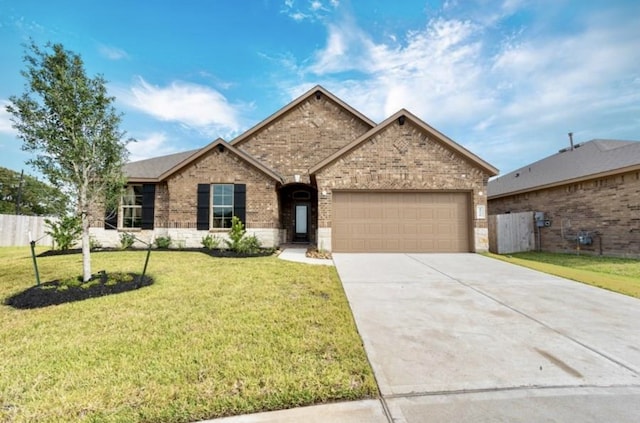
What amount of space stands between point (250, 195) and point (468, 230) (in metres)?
9.12

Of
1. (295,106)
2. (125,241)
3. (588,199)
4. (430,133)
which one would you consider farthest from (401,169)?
(125,241)

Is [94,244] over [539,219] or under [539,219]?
under

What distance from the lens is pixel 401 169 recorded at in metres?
11.3

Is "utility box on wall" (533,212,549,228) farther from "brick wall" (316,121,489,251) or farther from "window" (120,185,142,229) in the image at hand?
"window" (120,185,142,229)

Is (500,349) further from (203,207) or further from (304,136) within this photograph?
(304,136)

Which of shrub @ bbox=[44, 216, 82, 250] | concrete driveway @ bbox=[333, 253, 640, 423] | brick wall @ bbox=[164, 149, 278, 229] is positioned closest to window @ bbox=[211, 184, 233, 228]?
brick wall @ bbox=[164, 149, 278, 229]

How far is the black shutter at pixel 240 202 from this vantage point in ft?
40.2

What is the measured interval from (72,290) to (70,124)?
3.36m

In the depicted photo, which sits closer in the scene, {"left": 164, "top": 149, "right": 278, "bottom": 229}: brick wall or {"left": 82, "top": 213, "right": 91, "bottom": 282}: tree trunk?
{"left": 82, "top": 213, "right": 91, "bottom": 282}: tree trunk

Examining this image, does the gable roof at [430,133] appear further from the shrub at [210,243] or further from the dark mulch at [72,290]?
the dark mulch at [72,290]

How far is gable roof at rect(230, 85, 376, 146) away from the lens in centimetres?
1530

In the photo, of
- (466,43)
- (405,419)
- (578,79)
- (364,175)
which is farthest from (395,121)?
(405,419)

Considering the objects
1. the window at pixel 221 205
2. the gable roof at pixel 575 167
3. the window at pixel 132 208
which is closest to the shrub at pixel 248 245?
the window at pixel 221 205

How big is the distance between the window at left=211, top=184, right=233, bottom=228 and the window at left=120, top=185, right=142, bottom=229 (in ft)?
11.9
